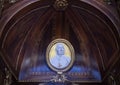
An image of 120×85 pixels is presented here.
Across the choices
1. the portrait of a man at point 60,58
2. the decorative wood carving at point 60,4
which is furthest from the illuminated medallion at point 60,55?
the decorative wood carving at point 60,4

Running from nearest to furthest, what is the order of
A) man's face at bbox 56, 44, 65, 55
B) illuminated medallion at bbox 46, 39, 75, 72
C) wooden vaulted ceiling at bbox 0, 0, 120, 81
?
1. wooden vaulted ceiling at bbox 0, 0, 120, 81
2. illuminated medallion at bbox 46, 39, 75, 72
3. man's face at bbox 56, 44, 65, 55

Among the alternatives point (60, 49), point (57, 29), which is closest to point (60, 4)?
point (57, 29)

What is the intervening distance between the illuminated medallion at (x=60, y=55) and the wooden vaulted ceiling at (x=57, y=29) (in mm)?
225

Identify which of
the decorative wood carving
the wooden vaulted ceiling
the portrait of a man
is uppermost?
the decorative wood carving

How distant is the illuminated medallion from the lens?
527 inches

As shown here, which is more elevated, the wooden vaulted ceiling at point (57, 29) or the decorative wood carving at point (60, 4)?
the decorative wood carving at point (60, 4)

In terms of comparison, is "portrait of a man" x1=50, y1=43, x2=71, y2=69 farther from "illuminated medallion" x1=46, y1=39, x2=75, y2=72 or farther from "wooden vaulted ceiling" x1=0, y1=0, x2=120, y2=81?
"wooden vaulted ceiling" x1=0, y1=0, x2=120, y2=81

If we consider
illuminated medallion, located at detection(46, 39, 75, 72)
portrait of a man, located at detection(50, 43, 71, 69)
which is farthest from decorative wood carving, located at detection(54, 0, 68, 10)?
portrait of a man, located at detection(50, 43, 71, 69)

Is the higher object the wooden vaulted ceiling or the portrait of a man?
the wooden vaulted ceiling

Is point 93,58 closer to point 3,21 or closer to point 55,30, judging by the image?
point 55,30

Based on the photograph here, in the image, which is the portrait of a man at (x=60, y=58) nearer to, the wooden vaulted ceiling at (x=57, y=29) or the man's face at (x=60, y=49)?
the man's face at (x=60, y=49)

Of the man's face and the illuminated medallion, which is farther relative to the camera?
the man's face

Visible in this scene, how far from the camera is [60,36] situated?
13.7 m

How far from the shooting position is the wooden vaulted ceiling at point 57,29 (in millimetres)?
11797
